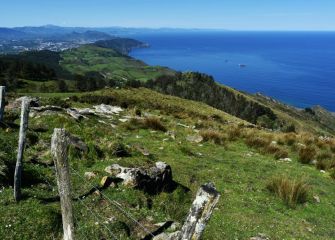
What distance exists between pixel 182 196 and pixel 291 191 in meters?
4.08

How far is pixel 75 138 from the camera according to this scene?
49.9ft

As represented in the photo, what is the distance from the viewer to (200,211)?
4.65m

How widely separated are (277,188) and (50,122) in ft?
35.8

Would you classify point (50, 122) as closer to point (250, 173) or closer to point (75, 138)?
point (75, 138)

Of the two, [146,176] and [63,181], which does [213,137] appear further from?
[63,181]

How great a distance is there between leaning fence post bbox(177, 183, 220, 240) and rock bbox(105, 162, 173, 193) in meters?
7.09

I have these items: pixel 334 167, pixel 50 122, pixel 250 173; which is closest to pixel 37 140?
pixel 50 122

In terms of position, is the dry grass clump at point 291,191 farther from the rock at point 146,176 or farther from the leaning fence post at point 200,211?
the leaning fence post at point 200,211

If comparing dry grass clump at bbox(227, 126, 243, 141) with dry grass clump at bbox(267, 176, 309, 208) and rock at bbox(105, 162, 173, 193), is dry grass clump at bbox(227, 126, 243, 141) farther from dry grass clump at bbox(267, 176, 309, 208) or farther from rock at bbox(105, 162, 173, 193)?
rock at bbox(105, 162, 173, 193)

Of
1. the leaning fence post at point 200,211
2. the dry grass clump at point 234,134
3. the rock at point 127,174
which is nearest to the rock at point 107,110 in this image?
the dry grass clump at point 234,134

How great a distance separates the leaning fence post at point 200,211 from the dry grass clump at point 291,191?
9.63m

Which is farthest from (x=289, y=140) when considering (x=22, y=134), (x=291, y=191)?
(x=22, y=134)

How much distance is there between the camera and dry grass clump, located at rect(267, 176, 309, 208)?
13594 millimetres

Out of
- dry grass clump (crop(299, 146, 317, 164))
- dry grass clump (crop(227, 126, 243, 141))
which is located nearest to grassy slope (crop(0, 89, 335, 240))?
dry grass clump (crop(299, 146, 317, 164))
